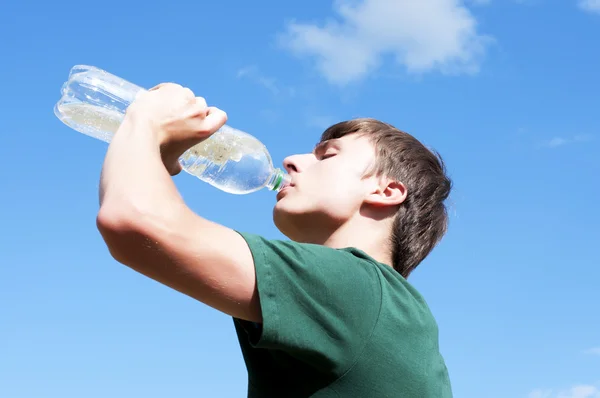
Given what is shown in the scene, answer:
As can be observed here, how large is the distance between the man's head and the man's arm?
980 millimetres

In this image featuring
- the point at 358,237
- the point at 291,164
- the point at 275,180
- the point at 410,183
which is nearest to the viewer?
the point at 358,237

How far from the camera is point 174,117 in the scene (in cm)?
257

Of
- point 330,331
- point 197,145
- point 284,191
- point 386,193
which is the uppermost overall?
point 197,145

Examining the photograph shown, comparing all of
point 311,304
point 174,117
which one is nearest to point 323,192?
point 174,117

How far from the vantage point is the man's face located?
3.22 metres

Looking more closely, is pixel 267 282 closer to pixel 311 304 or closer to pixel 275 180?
pixel 311 304

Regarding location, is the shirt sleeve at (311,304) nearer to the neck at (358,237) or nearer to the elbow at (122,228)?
the elbow at (122,228)

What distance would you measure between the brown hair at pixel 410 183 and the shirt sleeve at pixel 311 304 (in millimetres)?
975

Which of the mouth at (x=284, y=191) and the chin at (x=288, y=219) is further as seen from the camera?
the mouth at (x=284, y=191)

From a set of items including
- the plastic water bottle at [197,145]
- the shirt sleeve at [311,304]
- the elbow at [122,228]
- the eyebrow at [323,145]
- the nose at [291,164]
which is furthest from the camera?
the plastic water bottle at [197,145]

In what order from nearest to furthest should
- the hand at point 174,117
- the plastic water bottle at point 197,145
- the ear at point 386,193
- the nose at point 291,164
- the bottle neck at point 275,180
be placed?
1. the hand at point 174,117
2. the ear at point 386,193
3. the nose at point 291,164
4. the plastic water bottle at point 197,145
5. the bottle neck at point 275,180

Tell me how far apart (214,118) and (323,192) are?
0.77m

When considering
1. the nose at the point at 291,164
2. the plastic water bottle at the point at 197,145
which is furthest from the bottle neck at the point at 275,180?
the nose at the point at 291,164

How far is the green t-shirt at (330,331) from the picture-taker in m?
2.28
